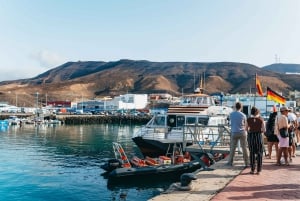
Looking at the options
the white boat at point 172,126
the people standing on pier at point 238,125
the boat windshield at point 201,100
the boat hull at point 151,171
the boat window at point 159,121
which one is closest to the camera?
the people standing on pier at point 238,125

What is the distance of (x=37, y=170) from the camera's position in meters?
25.7

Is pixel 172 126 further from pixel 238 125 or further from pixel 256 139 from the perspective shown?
pixel 256 139

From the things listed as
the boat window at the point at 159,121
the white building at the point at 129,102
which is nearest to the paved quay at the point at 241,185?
the boat window at the point at 159,121

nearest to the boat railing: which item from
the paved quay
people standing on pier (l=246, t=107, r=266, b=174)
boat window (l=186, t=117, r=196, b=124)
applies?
the paved quay

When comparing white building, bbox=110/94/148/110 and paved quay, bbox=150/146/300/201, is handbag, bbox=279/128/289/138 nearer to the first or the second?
paved quay, bbox=150/146/300/201

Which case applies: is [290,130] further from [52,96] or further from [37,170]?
[52,96]

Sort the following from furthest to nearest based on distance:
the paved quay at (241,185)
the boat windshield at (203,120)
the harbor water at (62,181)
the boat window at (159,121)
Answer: the boat window at (159,121) → the boat windshield at (203,120) → the harbor water at (62,181) → the paved quay at (241,185)

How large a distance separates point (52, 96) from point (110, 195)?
616 feet

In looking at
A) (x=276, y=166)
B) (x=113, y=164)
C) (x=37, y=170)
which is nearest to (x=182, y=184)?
(x=276, y=166)

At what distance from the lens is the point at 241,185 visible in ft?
29.9

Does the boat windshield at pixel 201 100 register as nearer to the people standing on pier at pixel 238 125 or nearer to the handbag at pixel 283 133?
the handbag at pixel 283 133

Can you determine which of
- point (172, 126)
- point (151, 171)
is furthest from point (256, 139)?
point (172, 126)

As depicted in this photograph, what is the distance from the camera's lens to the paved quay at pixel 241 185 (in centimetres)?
804

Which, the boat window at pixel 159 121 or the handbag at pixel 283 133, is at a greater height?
the handbag at pixel 283 133
